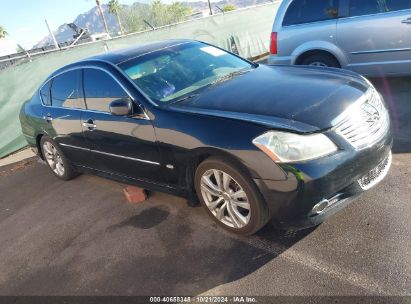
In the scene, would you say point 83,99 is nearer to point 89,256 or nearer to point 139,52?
point 139,52

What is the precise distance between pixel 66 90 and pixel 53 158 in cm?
125

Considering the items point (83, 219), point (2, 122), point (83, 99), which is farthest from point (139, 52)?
point (2, 122)

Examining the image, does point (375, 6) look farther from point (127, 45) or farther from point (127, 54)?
point (127, 45)

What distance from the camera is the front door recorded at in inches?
148

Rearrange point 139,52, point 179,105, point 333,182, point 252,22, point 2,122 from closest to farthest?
1. point 333,182
2. point 179,105
3. point 139,52
4. point 2,122
5. point 252,22

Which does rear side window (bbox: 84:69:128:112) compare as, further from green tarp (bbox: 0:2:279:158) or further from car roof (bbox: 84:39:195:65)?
green tarp (bbox: 0:2:279:158)

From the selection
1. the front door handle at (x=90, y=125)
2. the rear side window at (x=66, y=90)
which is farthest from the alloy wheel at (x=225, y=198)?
the rear side window at (x=66, y=90)

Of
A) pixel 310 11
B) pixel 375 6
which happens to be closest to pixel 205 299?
pixel 375 6

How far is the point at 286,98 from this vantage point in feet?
10.7

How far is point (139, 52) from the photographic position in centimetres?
438

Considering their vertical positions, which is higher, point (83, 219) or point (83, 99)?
point (83, 99)

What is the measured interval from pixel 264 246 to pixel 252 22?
33.7 ft

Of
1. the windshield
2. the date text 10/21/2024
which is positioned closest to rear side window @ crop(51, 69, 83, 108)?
the windshield

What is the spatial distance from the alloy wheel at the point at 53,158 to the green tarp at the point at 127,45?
265 cm
